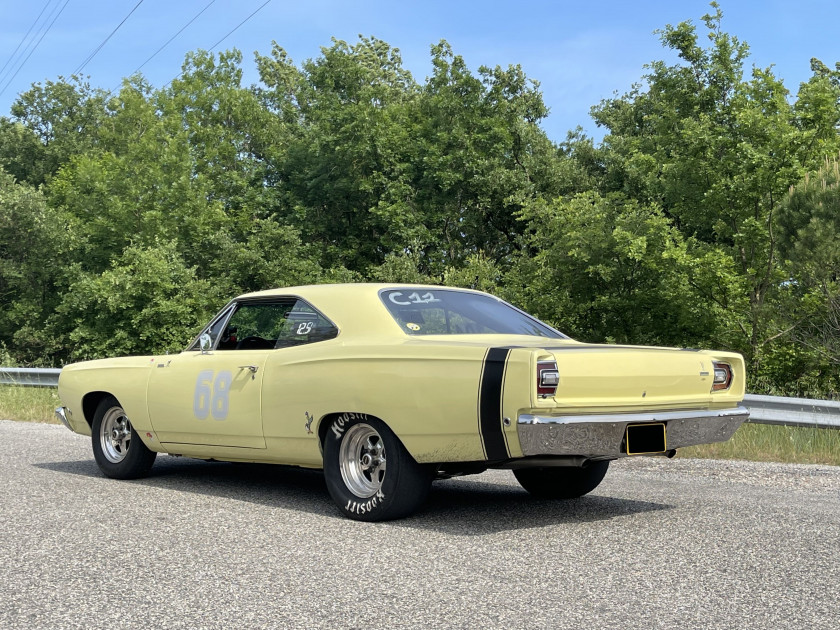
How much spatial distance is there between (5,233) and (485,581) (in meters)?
43.5

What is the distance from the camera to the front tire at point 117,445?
783 cm

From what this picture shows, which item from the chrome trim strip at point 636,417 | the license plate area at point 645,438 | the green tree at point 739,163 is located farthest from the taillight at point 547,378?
the green tree at point 739,163

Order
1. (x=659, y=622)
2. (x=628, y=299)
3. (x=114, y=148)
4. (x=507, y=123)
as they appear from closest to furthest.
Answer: (x=659, y=622), (x=628, y=299), (x=507, y=123), (x=114, y=148)

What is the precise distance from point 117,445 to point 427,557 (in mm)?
4121

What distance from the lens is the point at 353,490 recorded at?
236 inches

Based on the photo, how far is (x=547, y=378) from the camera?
5.16 m

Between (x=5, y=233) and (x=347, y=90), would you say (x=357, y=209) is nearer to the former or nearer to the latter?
(x=347, y=90)

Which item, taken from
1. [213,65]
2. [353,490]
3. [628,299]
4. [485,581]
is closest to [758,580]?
[485,581]

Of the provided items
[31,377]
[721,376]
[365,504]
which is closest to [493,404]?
[365,504]

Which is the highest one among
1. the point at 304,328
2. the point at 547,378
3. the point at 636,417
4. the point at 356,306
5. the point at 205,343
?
the point at 356,306

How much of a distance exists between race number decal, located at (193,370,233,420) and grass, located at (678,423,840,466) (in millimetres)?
4900

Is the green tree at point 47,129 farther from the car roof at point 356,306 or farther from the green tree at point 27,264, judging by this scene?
the car roof at point 356,306

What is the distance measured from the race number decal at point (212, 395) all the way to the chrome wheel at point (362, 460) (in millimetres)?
1203

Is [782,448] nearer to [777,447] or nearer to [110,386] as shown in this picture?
[777,447]
